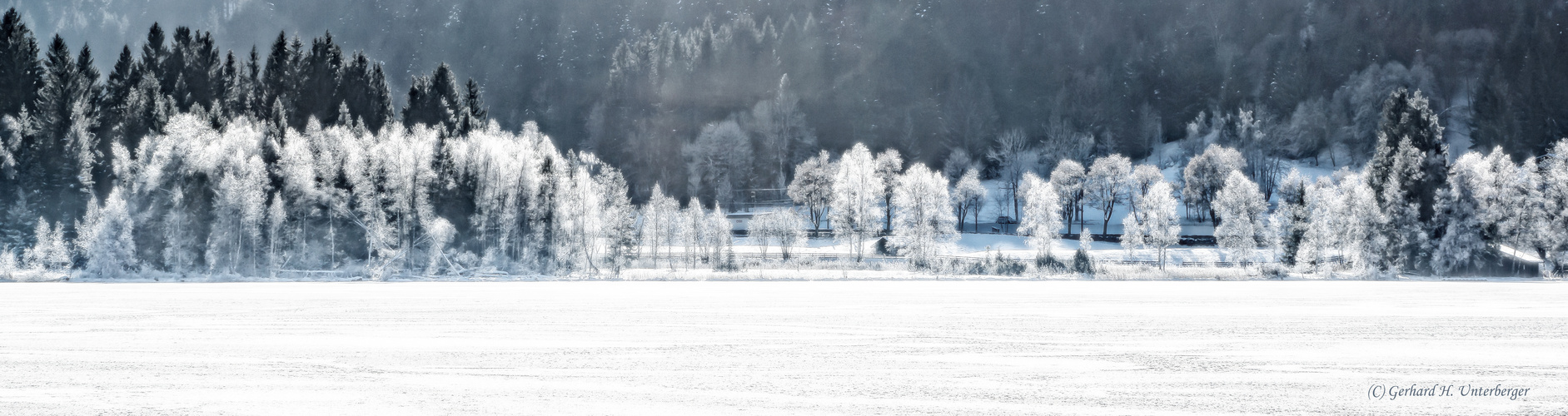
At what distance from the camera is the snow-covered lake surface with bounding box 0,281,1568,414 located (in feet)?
35.7

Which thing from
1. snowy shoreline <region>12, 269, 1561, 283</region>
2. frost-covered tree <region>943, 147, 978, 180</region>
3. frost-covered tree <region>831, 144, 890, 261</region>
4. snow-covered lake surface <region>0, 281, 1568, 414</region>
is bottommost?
snowy shoreline <region>12, 269, 1561, 283</region>

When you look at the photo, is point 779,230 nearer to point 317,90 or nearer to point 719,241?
point 719,241

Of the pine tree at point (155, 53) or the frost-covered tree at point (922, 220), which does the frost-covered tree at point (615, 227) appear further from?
the pine tree at point (155, 53)

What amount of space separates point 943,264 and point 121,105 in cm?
5695

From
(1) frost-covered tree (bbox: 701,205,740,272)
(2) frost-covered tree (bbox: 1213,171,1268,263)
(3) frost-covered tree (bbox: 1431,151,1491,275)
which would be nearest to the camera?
(3) frost-covered tree (bbox: 1431,151,1491,275)

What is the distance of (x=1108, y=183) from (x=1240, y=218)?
3391 centimetres

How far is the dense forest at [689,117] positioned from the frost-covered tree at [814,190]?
2.38 ft

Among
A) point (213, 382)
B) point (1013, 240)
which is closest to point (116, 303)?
point (213, 382)

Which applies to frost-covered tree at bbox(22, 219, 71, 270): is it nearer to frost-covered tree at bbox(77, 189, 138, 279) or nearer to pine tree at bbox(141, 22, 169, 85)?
frost-covered tree at bbox(77, 189, 138, 279)

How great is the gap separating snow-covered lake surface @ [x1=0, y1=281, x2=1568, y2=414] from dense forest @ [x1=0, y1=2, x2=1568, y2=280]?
29227 mm

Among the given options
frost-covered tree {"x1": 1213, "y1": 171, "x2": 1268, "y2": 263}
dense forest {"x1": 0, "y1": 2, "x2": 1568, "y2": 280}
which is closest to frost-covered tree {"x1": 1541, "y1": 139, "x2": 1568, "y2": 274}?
dense forest {"x1": 0, "y1": 2, "x2": 1568, "y2": 280}

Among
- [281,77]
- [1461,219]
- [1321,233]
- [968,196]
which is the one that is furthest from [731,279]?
[968,196]

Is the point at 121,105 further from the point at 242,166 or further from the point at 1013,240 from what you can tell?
the point at 1013,240

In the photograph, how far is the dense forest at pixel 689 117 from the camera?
55406 mm
